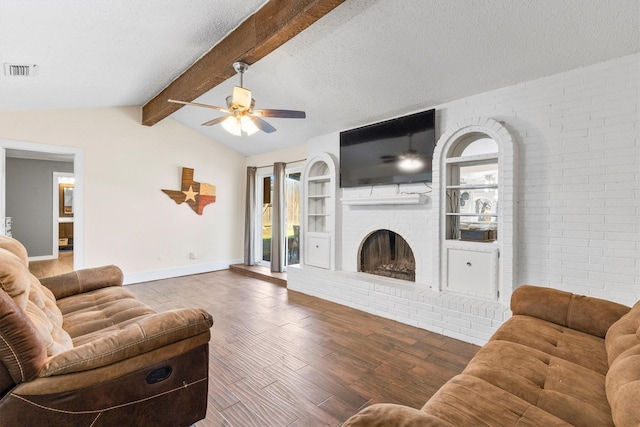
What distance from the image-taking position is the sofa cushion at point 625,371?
882 mm

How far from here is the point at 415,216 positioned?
3.60 meters

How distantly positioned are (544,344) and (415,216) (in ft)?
6.86

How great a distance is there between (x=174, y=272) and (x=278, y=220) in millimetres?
2082

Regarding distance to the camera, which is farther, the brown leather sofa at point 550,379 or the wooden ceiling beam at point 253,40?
the wooden ceiling beam at point 253,40

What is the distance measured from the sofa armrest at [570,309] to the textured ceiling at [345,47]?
6.20 feet

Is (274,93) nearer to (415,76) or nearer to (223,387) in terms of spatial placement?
(415,76)

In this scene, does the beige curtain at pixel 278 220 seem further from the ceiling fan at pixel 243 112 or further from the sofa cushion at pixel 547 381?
the sofa cushion at pixel 547 381

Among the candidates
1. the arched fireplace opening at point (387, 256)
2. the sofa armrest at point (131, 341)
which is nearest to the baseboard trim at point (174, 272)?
the arched fireplace opening at point (387, 256)

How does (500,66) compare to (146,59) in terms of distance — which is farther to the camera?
(146,59)

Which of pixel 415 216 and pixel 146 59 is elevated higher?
pixel 146 59

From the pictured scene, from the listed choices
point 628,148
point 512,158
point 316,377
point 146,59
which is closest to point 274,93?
point 146,59

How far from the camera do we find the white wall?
4.40 m

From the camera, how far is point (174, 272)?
212 inches

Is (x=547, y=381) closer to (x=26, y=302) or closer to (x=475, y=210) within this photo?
(x=475, y=210)
